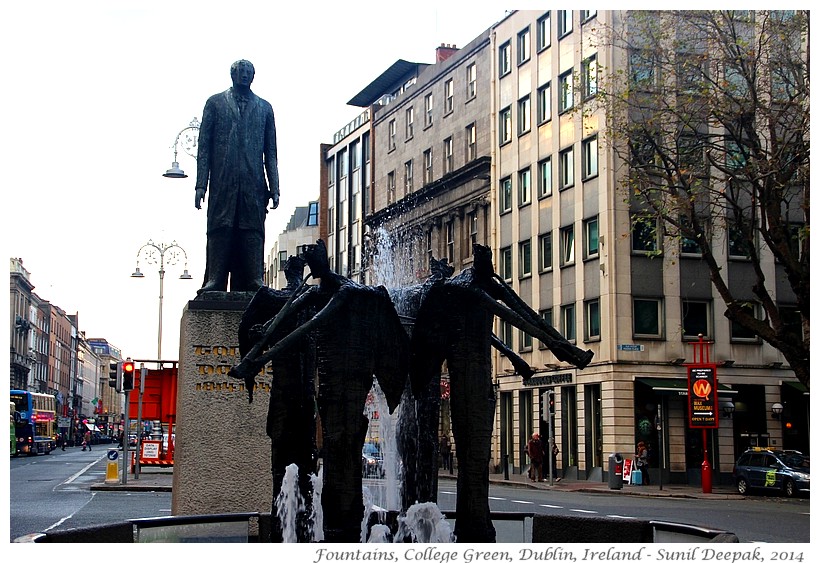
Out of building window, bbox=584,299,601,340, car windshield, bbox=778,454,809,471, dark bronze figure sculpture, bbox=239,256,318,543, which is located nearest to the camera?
dark bronze figure sculpture, bbox=239,256,318,543

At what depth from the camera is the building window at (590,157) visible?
43.5m

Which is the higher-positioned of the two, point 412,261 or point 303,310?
point 412,261

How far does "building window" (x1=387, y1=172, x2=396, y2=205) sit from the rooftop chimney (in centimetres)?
699

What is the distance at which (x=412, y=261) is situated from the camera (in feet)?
196

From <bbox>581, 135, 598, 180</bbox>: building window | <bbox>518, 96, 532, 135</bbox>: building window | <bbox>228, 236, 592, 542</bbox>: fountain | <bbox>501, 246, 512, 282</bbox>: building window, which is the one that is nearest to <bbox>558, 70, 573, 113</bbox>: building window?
<bbox>581, 135, 598, 180</bbox>: building window

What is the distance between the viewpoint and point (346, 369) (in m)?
7.77

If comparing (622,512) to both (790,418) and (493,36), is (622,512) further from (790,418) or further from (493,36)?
(493,36)

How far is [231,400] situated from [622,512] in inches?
543

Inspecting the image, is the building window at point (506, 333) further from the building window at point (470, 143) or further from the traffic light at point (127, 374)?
the traffic light at point (127, 374)

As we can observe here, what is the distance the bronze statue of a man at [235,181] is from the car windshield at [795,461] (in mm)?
24511

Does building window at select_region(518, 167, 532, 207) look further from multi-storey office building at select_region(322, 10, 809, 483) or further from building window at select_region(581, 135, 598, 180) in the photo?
building window at select_region(581, 135, 598, 180)

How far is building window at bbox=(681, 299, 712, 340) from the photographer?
4238 cm

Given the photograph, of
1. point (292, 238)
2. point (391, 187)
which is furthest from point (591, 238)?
point (292, 238)
